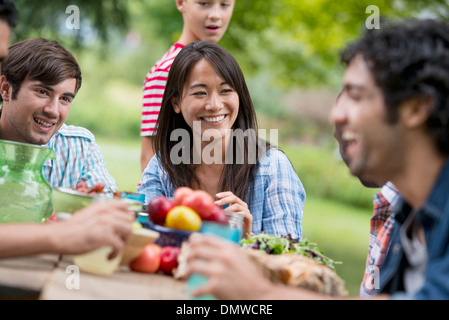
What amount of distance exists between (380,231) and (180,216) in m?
0.96

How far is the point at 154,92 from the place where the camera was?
13.5 feet

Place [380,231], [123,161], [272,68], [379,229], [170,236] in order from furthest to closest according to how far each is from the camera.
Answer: [123,161]
[272,68]
[379,229]
[380,231]
[170,236]

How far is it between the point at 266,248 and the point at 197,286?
0.62 m

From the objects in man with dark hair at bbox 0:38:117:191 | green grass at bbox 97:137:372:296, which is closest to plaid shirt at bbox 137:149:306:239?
man with dark hair at bbox 0:38:117:191

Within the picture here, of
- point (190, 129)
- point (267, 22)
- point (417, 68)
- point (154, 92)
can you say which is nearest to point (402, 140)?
point (417, 68)

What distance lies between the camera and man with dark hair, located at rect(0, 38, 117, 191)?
329cm

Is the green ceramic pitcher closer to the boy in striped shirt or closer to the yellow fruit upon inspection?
the yellow fruit

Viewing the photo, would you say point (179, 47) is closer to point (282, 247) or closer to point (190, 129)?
point (190, 129)

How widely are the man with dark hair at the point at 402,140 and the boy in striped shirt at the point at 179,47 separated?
247cm

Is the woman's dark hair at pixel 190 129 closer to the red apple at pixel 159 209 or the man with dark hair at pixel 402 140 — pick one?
the red apple at pixel 159 209

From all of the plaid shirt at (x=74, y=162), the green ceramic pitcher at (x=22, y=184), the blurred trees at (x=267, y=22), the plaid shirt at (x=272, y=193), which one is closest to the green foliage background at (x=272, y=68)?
the blurred trees at (x=267, y=22)

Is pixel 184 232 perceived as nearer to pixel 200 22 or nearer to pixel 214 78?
pixel 214 78

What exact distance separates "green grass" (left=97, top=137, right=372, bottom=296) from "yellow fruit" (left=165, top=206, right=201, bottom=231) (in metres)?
7.14

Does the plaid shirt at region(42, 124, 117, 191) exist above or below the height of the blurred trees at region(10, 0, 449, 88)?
below
